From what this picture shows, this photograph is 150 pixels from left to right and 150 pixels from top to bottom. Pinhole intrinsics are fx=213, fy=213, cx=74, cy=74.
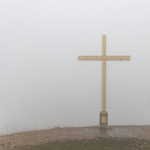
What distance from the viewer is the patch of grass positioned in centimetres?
390

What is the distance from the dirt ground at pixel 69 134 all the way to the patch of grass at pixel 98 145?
192 millimetres

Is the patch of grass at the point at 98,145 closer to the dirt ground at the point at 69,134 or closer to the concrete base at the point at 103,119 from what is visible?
the dirt ground at the point at 69,134

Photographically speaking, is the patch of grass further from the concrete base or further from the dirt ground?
the concrete base

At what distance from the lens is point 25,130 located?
5246 millimetres

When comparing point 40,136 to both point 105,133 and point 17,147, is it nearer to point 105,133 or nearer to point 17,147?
point 17,147

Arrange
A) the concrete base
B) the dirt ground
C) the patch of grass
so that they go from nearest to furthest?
the patch of grass → the dirt ground → the concrete base

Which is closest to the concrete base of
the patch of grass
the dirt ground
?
the dirt ground

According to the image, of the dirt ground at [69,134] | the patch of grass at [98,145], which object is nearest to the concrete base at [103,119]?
the dirt ground at [69,134]

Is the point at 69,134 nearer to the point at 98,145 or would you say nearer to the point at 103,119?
the point at 98,145

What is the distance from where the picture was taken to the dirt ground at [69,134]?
4270 mm

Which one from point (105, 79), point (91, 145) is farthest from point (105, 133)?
point (105, 79)

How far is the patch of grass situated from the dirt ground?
0.19 metres

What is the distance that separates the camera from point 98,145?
158 inches

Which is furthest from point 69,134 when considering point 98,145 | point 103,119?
point 103,119
